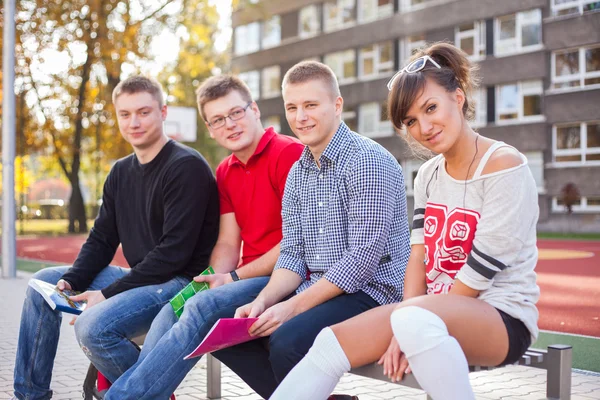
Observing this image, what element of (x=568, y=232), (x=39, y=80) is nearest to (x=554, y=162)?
(x=568, y=232)

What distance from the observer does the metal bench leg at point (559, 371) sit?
2.89 metres

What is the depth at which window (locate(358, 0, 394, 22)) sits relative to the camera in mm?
38938

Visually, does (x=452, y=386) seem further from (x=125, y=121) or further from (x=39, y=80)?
(x=39, y=80)

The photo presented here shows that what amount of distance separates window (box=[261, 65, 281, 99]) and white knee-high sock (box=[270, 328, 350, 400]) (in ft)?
144

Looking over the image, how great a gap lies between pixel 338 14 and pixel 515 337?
40440mm

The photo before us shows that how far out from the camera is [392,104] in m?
3.06

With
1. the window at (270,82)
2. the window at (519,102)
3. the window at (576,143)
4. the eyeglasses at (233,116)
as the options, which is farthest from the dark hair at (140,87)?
the window at (270,82)

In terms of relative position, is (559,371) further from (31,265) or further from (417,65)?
(31,265)

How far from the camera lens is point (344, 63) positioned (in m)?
41.8

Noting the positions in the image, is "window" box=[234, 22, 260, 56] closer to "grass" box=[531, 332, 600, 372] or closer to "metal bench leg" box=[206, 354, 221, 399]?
"grass" box=[531, 332, 600, 372]

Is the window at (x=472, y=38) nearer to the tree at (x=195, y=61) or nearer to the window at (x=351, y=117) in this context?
the window at (x=351, y=117)

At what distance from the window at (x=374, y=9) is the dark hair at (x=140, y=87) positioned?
3561cm

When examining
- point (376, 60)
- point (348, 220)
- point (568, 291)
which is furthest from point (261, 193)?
point (376, 60)

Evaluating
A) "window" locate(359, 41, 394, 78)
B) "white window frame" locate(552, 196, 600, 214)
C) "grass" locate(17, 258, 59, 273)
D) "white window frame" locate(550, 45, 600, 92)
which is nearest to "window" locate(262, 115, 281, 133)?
"window" locate(359, 41, 394, 78)
